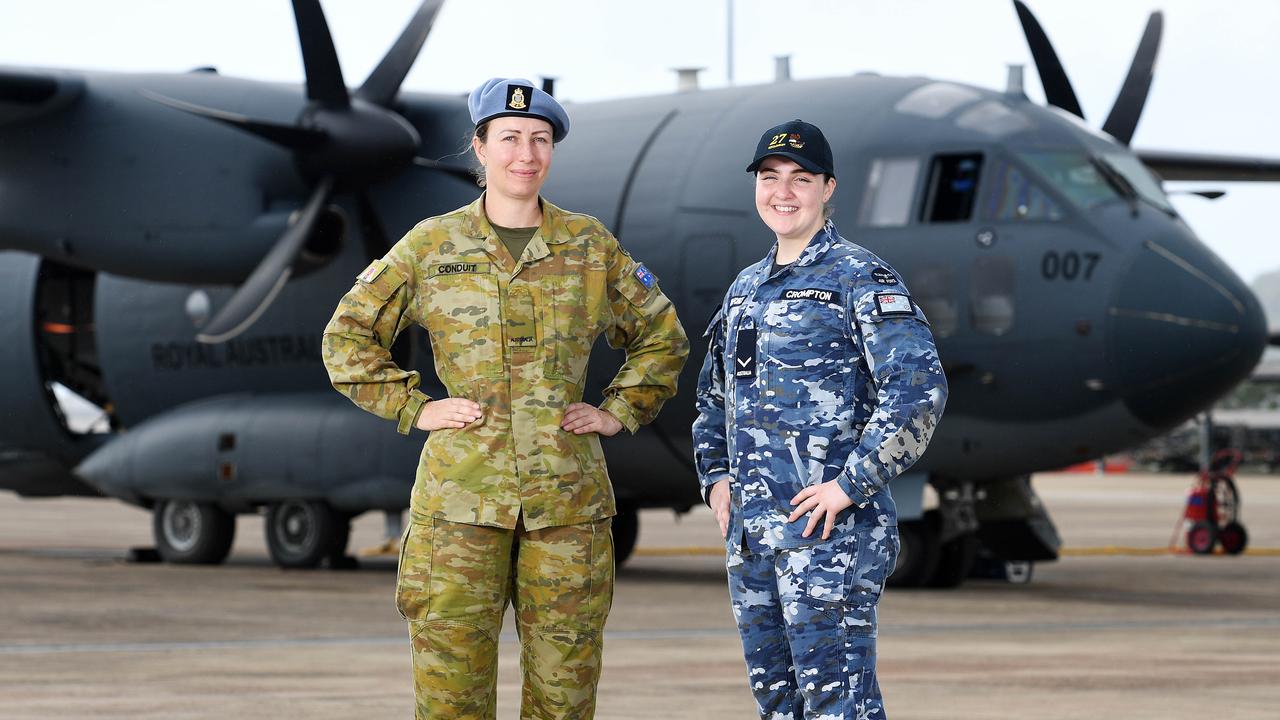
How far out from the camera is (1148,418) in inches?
541

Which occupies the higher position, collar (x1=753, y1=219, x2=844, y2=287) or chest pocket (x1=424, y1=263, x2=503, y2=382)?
collar (x1=753, y1=219, x2=844, y2=287)

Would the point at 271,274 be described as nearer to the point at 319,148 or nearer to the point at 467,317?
the point at 319,148

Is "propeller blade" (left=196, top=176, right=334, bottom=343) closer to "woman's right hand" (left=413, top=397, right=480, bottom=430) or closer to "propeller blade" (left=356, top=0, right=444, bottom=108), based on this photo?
"propeller blade" (left=356, top=0, right=444, bottom=108)

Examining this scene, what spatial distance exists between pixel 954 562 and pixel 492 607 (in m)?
11.1

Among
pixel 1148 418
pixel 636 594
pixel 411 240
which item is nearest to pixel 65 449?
pixel 636 594

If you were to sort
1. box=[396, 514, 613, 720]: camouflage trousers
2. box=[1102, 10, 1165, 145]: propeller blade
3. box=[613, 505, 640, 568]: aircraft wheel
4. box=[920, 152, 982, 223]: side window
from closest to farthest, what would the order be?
box=[396, 514, 613, 720]: camouflage trousers
box=[920, 152, 982, 223]: side window
box=[1102, 10, 1165, 145]: propeller blade
box=[613, 505, 640, 568]: aircraft wheel

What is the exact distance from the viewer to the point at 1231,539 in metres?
22.3

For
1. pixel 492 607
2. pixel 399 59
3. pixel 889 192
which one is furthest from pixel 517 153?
pixel 399 59

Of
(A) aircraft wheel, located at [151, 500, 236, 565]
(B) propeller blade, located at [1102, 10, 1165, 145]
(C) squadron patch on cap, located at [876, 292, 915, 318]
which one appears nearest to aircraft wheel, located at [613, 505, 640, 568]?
(A) aircraft wheel, located at [151, 500, 236, 565]

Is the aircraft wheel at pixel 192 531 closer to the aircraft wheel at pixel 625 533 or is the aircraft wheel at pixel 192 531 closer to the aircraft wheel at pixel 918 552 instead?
the aircraft wheel at pixel 625 533

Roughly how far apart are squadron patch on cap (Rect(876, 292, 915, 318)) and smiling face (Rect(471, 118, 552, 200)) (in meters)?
0.97

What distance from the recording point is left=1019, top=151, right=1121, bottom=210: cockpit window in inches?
550

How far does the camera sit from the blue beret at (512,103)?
5.07m

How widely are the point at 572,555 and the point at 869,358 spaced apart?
0.94 meters
